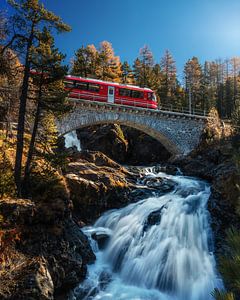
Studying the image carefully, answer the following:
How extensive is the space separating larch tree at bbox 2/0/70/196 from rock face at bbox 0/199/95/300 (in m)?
1.78

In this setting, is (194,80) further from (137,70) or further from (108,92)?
(108,92)

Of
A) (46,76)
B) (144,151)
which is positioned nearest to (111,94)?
(144,151)

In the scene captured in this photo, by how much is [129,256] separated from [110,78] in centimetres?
3493

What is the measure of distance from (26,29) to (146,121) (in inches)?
753

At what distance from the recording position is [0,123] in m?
19.1

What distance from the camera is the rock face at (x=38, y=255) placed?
7.53 meters

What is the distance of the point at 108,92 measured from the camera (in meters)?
27.8

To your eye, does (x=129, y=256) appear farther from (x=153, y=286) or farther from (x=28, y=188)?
(x=28, y=188)

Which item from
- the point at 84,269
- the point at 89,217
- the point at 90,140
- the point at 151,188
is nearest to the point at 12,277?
the point at 84,269

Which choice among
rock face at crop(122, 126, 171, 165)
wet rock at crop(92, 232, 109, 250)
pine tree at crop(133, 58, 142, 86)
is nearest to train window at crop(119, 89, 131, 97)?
rock face at crop(122, 126, 171, 165)

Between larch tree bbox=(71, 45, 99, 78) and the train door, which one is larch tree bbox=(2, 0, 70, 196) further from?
larch tree bbox=(71, 45, 99, 78)

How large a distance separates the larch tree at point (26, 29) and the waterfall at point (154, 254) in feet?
16.7

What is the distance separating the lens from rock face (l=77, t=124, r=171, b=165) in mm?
35438

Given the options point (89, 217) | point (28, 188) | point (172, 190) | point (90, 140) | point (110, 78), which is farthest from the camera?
point (110, 78)
